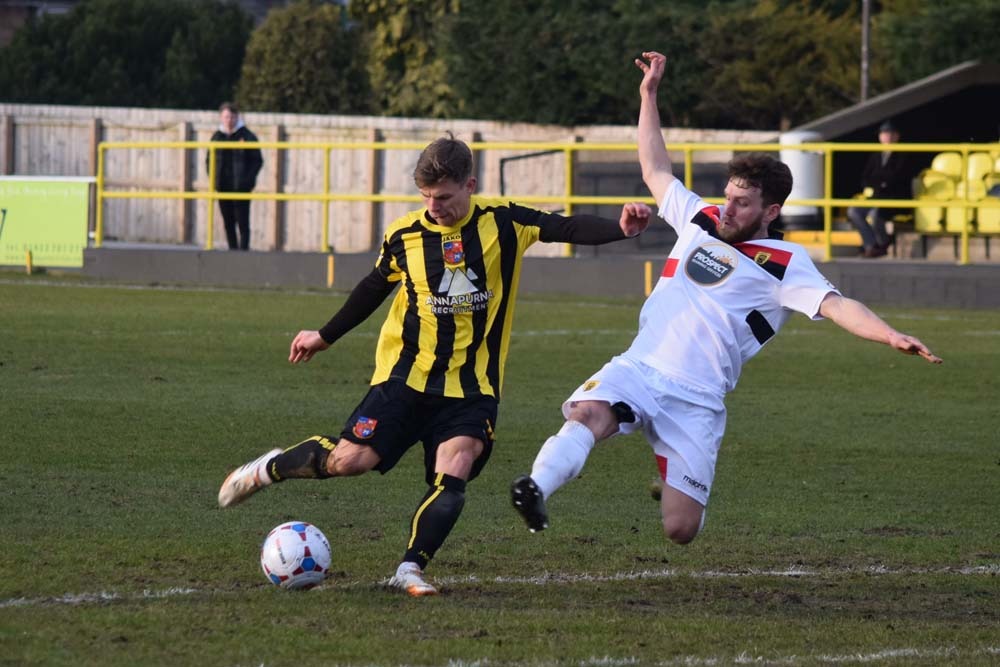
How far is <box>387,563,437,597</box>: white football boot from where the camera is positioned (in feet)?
19.3

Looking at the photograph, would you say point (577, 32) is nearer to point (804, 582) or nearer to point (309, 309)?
point (309, 309)

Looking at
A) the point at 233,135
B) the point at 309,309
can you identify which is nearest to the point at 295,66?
the point at 233,135

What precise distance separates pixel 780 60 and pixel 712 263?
89.0 ft

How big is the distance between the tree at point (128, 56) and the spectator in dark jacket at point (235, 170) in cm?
1829

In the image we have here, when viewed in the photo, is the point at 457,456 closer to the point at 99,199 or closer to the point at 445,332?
the point at 445,332

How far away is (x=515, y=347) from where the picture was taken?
14.1 meters

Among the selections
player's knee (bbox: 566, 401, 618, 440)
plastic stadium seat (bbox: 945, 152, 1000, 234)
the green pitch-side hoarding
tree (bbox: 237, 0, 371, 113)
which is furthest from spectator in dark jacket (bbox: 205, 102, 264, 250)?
player's knee (bbox: 566, 401, 618, 440)

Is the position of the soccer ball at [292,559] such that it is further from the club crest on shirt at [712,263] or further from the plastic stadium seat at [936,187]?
the plastic stadium seat at [936,187]

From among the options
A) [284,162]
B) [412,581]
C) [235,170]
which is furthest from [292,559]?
[284,162]

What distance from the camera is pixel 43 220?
2145cm

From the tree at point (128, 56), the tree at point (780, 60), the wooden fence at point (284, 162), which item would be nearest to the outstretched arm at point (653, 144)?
the wooden fence at point (284, 162)

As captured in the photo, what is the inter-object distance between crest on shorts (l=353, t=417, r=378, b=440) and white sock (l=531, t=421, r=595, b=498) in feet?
2.15

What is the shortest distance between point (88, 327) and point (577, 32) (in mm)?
19947

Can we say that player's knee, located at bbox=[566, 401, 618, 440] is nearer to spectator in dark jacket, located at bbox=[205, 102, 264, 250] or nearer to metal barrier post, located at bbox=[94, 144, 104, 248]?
spectator in dark jacket, located at bbox=[205, 102, 264, 250]
